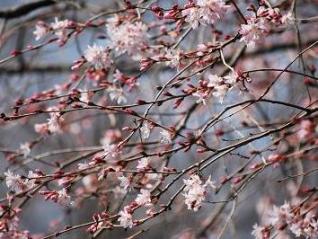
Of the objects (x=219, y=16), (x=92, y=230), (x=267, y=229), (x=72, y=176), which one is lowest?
(x=267, y=229)

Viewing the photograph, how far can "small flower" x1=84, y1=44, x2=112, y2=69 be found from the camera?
3344 mm

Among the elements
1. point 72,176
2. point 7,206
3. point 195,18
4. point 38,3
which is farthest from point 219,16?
point 38,3

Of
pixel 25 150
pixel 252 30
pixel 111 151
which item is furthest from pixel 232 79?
pixel 25 150

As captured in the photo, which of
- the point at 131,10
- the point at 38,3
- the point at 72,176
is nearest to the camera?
the point at 72,176

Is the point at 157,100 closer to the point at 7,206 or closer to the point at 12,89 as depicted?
the point at 7,206

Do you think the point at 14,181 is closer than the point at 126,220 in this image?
No

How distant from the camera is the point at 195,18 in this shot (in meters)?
2.77

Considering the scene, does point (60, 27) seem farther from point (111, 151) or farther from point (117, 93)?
point (111, 151)

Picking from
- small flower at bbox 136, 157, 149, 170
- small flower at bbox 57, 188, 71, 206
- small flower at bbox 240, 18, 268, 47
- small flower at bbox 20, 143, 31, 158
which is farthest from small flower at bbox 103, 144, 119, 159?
small flower at bbox 20, 143, 31, 158

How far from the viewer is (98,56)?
11.0 feet

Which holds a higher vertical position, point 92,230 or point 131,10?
point 131,10

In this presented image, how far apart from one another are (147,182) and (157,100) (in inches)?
25.1

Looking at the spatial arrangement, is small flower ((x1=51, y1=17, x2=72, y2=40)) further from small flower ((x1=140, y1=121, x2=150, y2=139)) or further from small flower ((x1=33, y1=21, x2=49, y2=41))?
small flower ((x1=140, y1=121, x2=150, y2=139))

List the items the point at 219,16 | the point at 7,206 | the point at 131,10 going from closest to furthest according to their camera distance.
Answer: the point at 219,16, the point at 7,206, the point at 131,10
